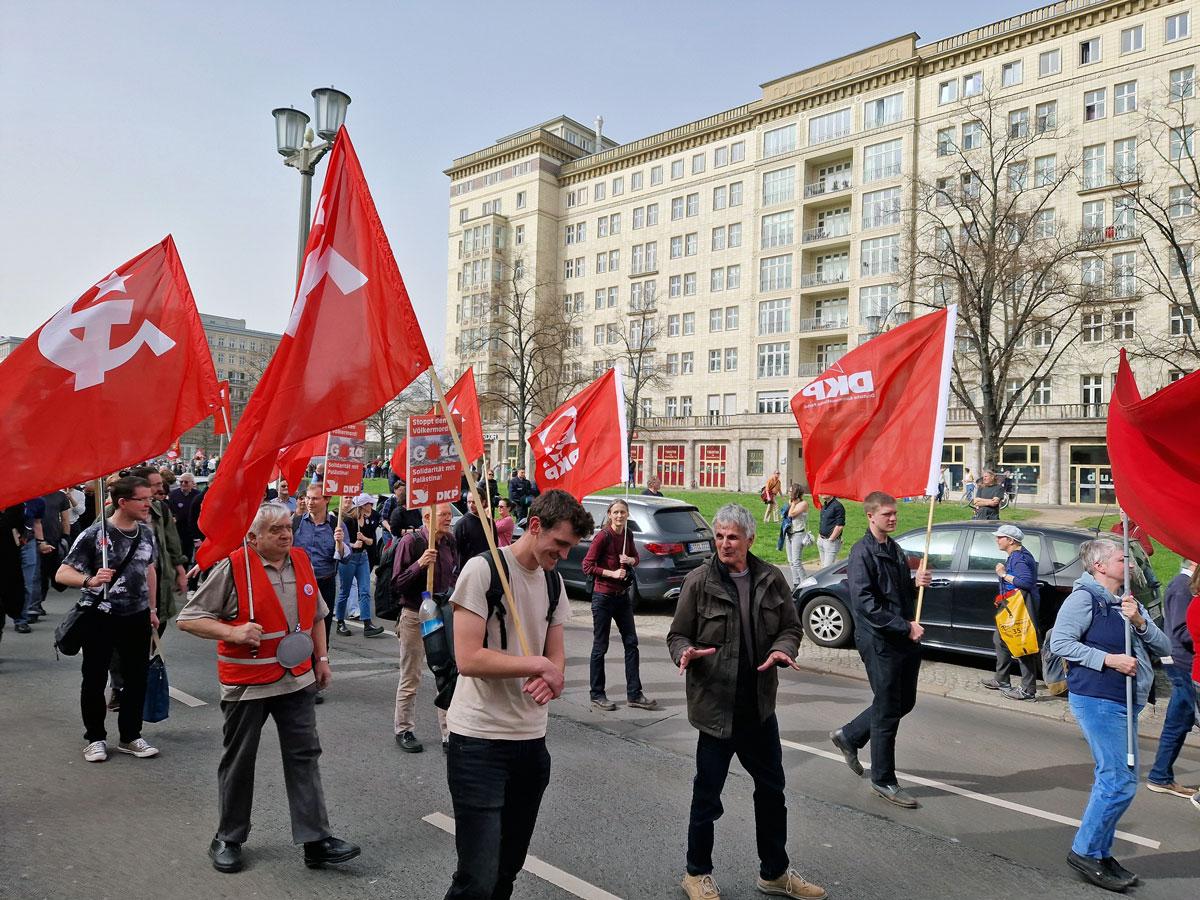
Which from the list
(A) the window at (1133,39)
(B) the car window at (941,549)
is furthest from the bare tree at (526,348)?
(A) the window at (1133,39)

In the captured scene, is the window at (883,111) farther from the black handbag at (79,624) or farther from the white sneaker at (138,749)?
the white sneaker at (138,749)

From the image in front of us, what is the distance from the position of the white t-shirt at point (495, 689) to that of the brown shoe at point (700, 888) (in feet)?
4.42

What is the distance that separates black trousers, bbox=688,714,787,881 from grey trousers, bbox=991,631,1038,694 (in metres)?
4.89

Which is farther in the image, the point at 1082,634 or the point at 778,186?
the point at 778,186

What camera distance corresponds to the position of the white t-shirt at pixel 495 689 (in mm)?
3080

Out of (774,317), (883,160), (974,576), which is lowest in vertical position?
(974,576)

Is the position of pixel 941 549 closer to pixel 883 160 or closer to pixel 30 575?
pixel 30 575

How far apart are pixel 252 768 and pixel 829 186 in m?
55.6

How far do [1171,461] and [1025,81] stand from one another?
51.1 meters

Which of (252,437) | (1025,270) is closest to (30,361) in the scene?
(252,437)

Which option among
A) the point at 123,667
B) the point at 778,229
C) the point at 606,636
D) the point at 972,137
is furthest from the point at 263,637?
the point at 778,229

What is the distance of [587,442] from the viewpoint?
9344 mm

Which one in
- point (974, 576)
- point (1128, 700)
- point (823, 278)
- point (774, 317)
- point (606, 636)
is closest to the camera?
point (1128, 700)

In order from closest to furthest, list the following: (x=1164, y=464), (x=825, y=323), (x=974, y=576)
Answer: (x=1164, y=464), (x=974, y=576), (x=825, y=323)
